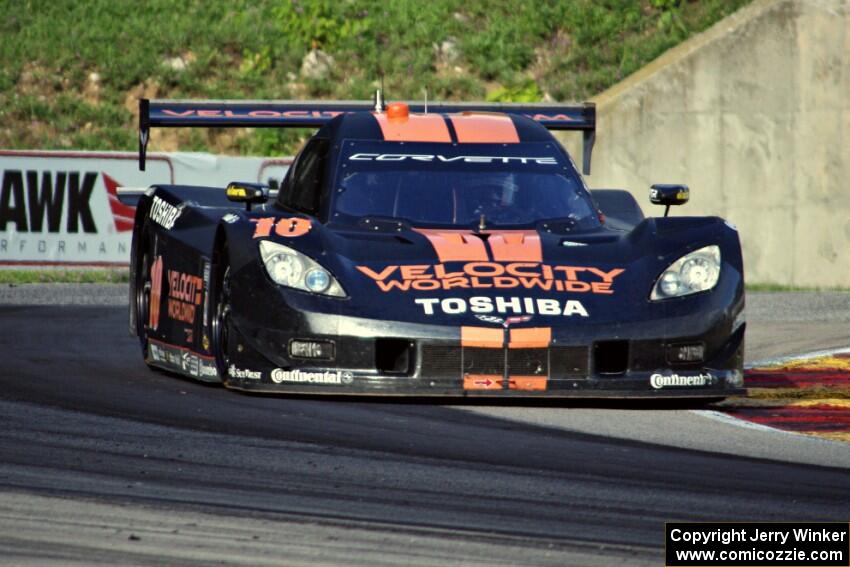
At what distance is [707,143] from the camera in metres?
20.1

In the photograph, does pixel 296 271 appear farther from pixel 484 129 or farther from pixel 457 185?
pixel 484 129

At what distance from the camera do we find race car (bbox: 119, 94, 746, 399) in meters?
7.93

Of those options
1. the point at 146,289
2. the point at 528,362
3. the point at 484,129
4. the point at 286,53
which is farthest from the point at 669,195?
the point at 286,53

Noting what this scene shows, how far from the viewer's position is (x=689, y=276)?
8.40 metres

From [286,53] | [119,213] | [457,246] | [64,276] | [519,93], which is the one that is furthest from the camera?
[286,53]

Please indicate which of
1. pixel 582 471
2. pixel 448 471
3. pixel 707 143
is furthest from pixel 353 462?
pixel 707 143

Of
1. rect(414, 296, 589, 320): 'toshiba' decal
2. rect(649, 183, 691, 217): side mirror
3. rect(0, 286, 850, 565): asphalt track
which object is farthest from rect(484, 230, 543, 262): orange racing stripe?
rect(649, 183, 691, 217): side mirror

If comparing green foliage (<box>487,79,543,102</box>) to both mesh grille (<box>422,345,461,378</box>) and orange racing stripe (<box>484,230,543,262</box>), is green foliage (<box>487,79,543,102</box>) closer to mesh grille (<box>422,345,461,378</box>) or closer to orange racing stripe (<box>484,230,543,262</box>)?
orange racing stripe (<box>484,230,543,262</box>)

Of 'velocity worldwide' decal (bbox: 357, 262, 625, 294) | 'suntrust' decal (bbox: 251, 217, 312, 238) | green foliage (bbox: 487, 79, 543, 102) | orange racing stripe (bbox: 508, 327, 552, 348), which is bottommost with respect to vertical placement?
orange racing stripe (bbox: 508, 327, 552, 348)

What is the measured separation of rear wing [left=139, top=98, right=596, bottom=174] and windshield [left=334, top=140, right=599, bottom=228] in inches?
52.8

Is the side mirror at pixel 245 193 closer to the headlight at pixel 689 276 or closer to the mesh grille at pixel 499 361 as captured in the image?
the mesh grille at pixel 499 361

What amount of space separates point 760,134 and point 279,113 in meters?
9.73

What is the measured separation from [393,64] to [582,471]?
17447 mm

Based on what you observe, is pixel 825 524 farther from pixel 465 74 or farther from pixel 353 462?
pixel 465 74
